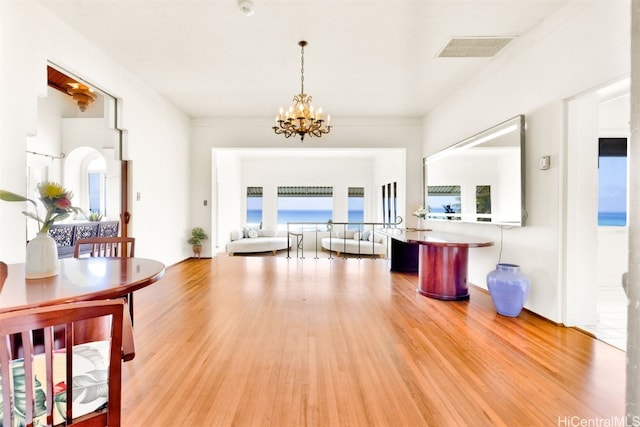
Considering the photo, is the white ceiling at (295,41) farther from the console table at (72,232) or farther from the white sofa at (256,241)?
the white sofa at (256,241)

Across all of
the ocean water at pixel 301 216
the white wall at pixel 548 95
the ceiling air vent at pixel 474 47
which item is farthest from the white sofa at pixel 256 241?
the ceiling air vent at pixel 474 47

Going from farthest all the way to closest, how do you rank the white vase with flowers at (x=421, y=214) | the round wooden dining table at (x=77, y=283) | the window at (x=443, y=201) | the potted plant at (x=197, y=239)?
the potted plant at (x=197, y=239)
the white vase with flowers at (x=421, y=214)
the window at (x=443, y=201)
the round wooden dining table at (x=77, y=283)

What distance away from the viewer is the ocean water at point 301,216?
9594mm

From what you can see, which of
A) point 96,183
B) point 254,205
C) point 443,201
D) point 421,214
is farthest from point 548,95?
point 96,183

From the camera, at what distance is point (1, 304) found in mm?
1100

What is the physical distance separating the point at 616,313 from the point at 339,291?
2924 millimetres

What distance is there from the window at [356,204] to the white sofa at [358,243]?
1.03 m

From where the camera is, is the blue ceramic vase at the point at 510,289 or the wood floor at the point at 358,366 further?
the blue ceramic vase at the point at 510,289

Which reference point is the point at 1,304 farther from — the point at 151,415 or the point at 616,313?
the point at 616,313

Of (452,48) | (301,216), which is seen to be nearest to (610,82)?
(452,48)

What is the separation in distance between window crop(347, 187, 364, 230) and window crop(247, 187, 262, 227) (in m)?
2.87

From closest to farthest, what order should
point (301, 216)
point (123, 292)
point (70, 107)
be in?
1. point (123, 292)
2. point (70, 107)
3. point (301, 216)

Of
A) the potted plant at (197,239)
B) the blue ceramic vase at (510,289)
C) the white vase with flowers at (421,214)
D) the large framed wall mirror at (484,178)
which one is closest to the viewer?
the blue ceramic vase at (510,289)

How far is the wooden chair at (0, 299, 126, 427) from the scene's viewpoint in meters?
0.79
